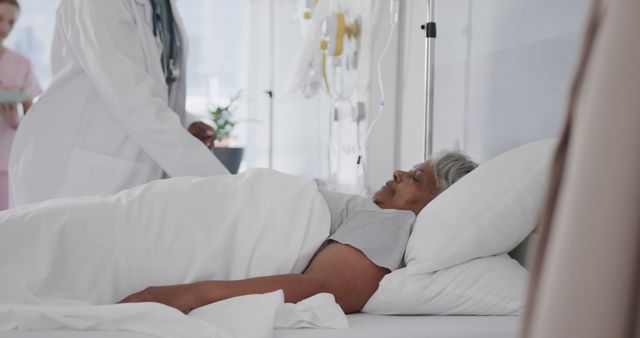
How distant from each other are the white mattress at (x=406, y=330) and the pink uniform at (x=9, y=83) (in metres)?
2.29

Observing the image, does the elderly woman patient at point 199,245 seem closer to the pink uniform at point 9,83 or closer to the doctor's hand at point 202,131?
the doctor's hand at point 202,131

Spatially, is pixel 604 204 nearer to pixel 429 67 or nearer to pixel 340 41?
pixel 429 67

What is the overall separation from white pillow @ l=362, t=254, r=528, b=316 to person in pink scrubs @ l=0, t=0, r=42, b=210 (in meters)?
2.39

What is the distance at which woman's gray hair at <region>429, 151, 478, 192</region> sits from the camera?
180 centimetres

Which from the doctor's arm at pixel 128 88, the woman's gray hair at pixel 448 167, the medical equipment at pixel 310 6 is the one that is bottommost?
the woman's gray hair at pixel 448 167

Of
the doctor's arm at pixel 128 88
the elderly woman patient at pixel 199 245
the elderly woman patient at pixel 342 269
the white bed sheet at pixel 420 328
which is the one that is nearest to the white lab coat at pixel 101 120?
the doctor's arm at pixel 128 88

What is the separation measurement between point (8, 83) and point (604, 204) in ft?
11.9

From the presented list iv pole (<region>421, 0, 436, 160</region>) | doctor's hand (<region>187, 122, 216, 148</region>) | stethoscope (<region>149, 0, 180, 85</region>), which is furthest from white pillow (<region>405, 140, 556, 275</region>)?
stethoscope (<region>149, 0, 180, 85</region>)

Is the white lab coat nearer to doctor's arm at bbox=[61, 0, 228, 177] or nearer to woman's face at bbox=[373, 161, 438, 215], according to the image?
doctor's arm at bbox=[61, 0, 228, 177]

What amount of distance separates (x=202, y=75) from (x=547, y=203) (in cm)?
566

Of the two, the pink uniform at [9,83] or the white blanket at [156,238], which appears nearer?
the white blanket at [156,238]

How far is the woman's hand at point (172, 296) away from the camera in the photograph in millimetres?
1294

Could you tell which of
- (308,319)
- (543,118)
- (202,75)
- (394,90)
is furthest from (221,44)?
(308,319)

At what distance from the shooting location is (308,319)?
1286 mm
